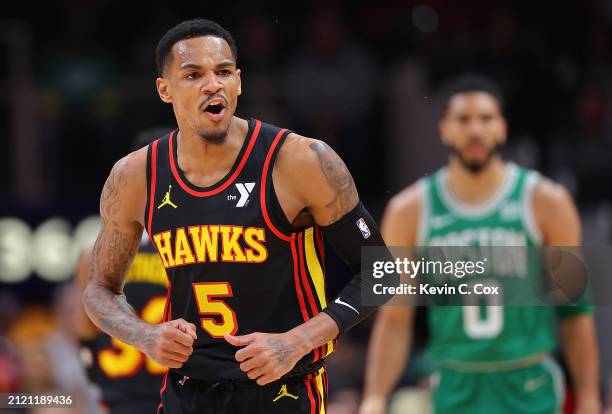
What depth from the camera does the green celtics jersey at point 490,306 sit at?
6.03 m

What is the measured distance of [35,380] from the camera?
6812 millimetres

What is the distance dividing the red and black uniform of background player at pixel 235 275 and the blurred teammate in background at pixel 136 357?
1369mm

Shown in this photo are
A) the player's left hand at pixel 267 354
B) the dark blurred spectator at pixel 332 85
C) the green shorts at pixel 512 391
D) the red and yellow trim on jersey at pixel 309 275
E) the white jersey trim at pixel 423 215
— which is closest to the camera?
the player's left hand at pixel 267 354

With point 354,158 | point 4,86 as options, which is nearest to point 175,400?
point 354,158

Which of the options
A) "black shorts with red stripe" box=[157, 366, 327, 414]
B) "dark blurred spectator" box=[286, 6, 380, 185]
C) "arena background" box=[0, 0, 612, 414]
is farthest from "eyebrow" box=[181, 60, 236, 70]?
"dark blurred spectator" box=[286, 6, 380, 185]

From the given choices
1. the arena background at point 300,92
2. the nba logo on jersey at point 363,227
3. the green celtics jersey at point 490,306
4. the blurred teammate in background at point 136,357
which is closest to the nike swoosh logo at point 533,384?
the green celtics jersey at point 490,306

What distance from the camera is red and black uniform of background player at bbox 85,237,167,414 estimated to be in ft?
18.7

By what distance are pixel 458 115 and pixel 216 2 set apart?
4904 mm

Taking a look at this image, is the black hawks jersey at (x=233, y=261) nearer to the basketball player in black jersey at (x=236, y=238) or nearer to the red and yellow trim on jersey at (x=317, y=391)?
the basketball player in black jersey at (x=236, y=238)

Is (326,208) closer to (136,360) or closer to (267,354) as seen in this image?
(267,354)

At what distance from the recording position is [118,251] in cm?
451

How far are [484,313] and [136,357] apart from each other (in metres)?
1.79

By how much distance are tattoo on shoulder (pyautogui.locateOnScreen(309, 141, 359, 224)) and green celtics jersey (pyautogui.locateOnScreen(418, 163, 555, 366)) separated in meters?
1.89

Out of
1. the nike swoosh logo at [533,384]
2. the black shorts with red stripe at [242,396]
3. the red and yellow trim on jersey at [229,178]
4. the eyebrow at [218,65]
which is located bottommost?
the black shorts with red stripe at [242,396]
